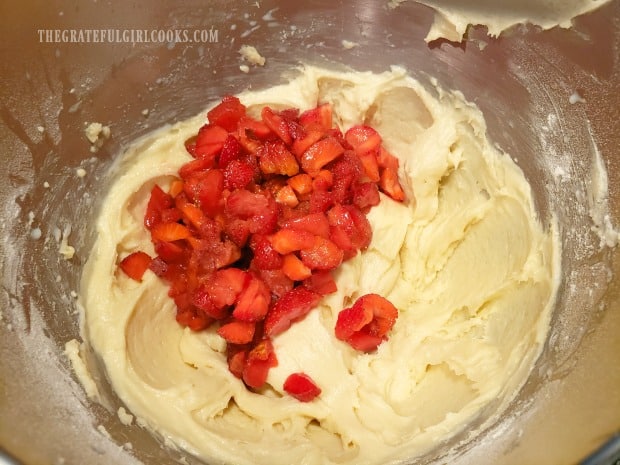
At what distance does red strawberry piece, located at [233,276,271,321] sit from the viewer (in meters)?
2.16

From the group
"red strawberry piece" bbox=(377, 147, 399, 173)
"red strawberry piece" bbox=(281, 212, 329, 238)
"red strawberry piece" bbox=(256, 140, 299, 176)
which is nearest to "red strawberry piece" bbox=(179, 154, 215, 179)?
"red strawberry piece" bbox=(256, 140, 299, 176)

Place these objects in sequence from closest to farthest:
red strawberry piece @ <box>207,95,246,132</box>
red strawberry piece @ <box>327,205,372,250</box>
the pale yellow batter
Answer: the pale yellow batter, red strawberry piece @ <box>327,205,372,250</box>, red strawberry piece @ <box>207,95,246,132</box>

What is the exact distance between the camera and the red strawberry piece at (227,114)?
2438 millimetres

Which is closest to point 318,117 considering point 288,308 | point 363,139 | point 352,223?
point 363,139

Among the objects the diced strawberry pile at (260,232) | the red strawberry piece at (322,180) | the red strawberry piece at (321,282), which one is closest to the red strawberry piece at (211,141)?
the diced strawberry pile at (260,232)

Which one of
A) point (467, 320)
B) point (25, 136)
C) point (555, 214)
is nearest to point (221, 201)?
point (25, 136)

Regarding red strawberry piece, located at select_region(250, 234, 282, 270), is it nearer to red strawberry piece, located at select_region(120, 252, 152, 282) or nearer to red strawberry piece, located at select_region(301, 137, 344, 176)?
red strawberry piece, located at select_region(301, 137, 344, 176)

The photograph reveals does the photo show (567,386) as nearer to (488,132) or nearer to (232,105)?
(488,132)

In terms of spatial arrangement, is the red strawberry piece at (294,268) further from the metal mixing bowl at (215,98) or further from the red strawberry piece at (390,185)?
the metal mixing bowl at (215,98)

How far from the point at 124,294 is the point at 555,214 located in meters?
1.86

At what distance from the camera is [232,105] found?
2.45 m

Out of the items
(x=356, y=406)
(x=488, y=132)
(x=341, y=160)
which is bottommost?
(x=356, y=406)

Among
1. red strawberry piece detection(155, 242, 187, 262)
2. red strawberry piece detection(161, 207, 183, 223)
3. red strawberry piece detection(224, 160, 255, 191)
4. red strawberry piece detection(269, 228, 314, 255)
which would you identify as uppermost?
red strawberry piece detection(224, 160, 255, 191)

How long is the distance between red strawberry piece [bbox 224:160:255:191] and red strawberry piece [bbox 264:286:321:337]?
515mm
